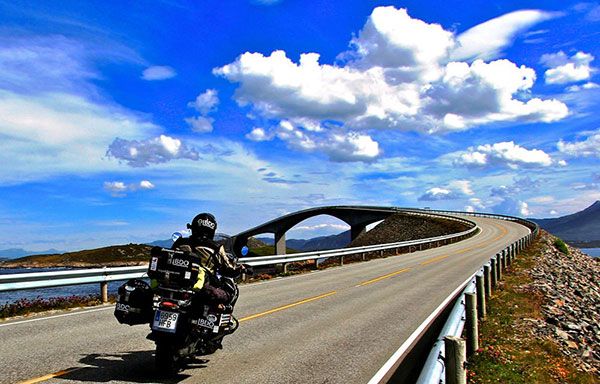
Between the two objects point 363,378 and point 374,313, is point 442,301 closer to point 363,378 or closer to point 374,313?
point 374,313

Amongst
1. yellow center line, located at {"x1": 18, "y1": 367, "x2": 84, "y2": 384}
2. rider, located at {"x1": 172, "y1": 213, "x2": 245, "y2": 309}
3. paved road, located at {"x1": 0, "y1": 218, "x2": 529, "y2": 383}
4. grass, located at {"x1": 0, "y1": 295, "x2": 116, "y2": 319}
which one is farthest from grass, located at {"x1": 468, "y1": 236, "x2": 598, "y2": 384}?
grass, located at {"x1": 0, "y1": 295, "x2": 116, "y2": 319}

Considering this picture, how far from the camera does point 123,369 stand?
21.3ft

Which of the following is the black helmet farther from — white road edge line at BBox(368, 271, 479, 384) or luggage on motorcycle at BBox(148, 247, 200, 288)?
white road edge line at BBox(368, 271, 479, 384)

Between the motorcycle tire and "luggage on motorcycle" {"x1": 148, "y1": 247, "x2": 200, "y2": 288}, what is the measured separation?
78 centimetres

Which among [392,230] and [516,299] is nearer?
[516,299]

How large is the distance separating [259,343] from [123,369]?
243 cm

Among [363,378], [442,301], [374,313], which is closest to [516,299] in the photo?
[442,301]

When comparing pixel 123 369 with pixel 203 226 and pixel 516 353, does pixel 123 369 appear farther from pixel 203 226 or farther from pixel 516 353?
pixel 516 353

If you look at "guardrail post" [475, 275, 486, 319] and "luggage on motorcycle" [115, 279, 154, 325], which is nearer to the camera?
"luggage on motorcycle" [115, 279, 154, 325]

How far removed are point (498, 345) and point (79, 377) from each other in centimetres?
724

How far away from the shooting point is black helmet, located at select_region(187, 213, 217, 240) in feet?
22.7

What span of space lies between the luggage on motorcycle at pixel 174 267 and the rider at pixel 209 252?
298 millimetres

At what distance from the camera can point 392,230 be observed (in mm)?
77500

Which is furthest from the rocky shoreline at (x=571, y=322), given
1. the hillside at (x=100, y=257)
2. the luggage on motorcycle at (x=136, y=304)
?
the hillside at (x=100, y=257)
